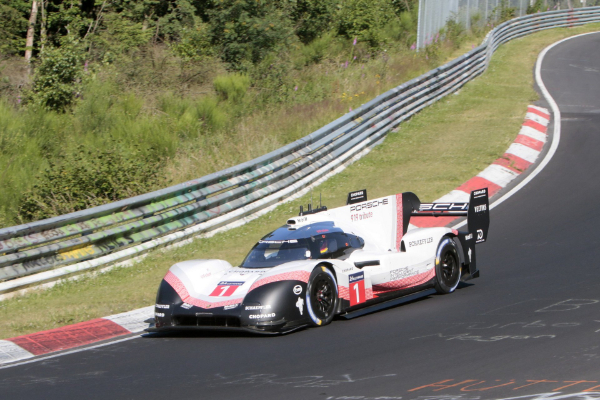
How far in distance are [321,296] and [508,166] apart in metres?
9.51

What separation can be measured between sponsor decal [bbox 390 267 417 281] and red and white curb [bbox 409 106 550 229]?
12.9 ft

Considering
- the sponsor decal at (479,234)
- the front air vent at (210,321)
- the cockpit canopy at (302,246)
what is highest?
the cockpit canopy at (302,246)

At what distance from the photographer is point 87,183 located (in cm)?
1255

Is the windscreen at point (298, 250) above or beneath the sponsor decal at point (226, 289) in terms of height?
above

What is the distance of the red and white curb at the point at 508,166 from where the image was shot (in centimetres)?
1410

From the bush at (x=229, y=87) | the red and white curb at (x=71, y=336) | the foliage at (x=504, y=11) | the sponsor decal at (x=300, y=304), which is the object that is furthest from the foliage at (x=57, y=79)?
the foliage at (x=504, y=11)

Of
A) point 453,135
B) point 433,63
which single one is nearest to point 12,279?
point 453,135

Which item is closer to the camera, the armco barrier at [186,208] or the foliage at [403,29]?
the armco barrier at [186,208]

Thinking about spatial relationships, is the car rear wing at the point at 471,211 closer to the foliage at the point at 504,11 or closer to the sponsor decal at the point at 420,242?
the sponsor decal at the point at 420,242

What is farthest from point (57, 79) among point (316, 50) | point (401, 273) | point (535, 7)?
point (535, 7)

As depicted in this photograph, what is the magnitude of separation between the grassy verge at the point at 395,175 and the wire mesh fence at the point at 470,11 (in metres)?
A: 2.36

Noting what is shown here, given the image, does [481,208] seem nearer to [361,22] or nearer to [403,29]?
[361,22]

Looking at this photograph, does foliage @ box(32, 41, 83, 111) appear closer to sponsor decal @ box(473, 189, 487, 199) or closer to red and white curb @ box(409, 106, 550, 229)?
red and white curb @ box(409, 106, 550, 229)

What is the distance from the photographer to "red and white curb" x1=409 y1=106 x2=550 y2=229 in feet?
46.3
